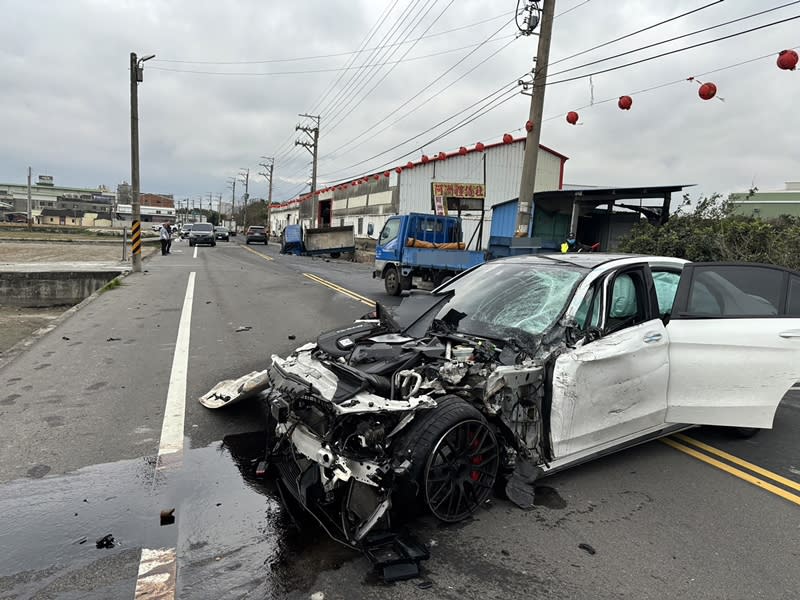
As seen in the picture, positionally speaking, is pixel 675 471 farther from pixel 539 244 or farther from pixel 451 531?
pixel 539 244

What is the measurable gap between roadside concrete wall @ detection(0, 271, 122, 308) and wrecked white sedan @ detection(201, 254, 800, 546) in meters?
15.7

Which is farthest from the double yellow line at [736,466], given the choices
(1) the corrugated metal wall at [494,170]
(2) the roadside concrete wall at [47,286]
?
(1) the corrugated metal wall at [494,170]

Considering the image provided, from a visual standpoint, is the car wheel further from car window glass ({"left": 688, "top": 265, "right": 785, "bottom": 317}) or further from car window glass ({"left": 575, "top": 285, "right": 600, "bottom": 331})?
car window glass ({"left": 688, "top": 265, "right": 785, "bottom": 317})

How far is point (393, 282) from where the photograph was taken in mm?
Answer: 14602

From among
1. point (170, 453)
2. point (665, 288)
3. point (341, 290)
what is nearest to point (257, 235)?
point (341, 290)

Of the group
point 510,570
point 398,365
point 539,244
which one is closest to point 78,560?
point 398,365

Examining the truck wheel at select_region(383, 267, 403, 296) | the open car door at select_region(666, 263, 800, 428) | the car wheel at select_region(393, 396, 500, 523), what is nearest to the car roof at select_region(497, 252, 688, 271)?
the open car door at select_region(666, 263, 800, 428)

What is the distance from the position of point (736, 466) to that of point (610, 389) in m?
1.50

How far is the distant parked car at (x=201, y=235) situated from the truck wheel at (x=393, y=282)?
1229 inches

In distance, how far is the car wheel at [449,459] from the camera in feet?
9.99

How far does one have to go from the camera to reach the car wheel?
9.99 feet

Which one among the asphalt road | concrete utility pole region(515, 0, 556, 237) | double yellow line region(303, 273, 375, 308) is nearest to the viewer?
the asphalt road

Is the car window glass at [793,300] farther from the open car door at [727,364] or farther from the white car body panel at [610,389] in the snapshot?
the white car body panel at [610,389]

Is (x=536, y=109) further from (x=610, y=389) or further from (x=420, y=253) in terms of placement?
(x=610, y=389)
